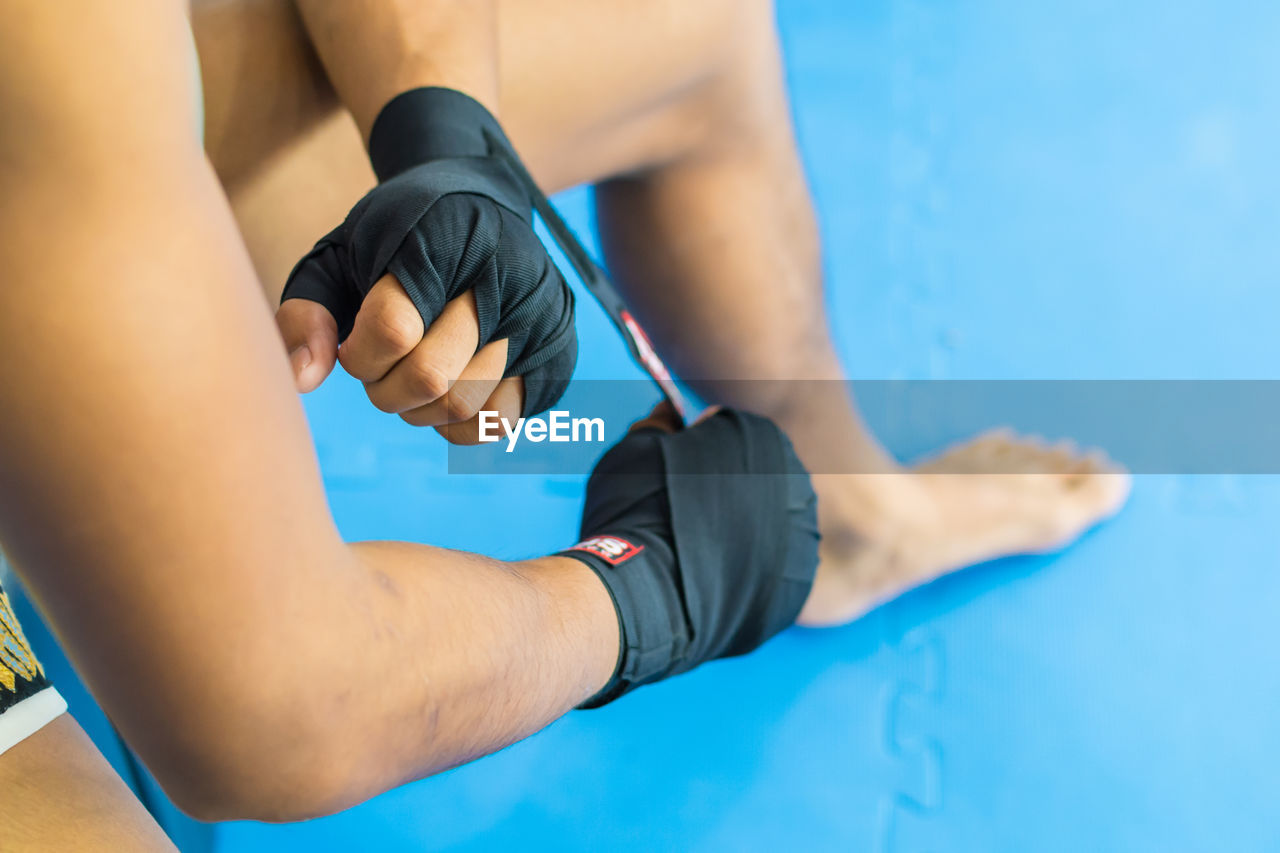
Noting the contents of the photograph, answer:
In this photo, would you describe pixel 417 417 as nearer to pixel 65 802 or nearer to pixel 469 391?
pixel 469 391

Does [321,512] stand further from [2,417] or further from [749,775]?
[749,775]

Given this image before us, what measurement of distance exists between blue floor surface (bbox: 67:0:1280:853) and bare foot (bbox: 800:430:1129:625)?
0.03 metres

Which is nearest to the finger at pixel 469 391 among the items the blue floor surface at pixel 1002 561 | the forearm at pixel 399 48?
the forearm at pixel 399 48

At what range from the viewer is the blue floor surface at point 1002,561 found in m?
0.82

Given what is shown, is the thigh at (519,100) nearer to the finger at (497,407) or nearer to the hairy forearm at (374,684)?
the finger at (497,407)

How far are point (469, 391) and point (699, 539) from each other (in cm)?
25

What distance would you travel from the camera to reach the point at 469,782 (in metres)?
0.85

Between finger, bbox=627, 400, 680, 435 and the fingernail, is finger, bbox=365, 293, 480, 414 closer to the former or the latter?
the fingernail

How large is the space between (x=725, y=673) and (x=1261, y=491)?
0.64 meters

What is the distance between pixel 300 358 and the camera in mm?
464

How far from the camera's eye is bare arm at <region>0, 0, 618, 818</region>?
304 mm

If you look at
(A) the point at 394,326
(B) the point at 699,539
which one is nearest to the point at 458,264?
(A) the point at 394,326

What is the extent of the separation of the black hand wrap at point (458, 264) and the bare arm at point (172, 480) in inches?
4.3

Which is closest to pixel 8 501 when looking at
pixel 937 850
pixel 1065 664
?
pixel 937 850
